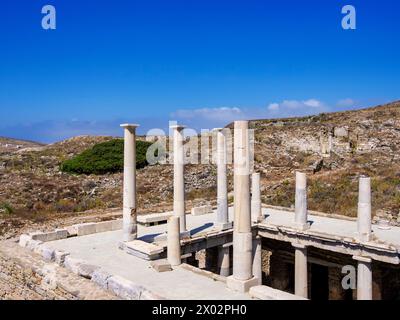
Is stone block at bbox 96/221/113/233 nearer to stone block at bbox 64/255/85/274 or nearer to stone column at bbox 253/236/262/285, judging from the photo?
stone block at bbox 64/255/85/274

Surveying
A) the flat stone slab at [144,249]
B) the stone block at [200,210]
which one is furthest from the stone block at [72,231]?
the stone block at [200,210]

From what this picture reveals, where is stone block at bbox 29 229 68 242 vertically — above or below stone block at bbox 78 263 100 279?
above

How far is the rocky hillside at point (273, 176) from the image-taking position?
23.3 meters

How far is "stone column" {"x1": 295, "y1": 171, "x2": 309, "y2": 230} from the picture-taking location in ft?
49.7

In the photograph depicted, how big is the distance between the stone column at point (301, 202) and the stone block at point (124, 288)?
7.61 meters

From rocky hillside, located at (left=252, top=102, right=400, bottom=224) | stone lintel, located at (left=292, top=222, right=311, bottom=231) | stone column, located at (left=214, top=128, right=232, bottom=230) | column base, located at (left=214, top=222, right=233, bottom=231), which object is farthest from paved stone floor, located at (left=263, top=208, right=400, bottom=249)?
rocky hillside, located at (left=252, top=102, right=400, bottom=224)

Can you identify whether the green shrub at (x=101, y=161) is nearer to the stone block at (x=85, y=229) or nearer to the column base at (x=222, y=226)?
the stone block at (x=85, y=229)

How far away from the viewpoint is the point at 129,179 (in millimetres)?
13539

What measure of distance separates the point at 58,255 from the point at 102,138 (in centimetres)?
4158

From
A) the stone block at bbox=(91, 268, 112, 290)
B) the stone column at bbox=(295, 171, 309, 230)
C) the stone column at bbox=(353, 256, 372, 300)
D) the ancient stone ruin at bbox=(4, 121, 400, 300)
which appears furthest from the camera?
the stone column at bbox=(295, 171, 309, 230)

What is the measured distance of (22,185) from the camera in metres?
28.0

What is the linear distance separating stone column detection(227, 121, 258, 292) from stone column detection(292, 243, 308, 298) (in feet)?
16.2

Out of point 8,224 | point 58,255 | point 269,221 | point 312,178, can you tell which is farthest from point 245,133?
point 312,178

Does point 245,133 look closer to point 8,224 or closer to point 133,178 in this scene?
point 133,178
